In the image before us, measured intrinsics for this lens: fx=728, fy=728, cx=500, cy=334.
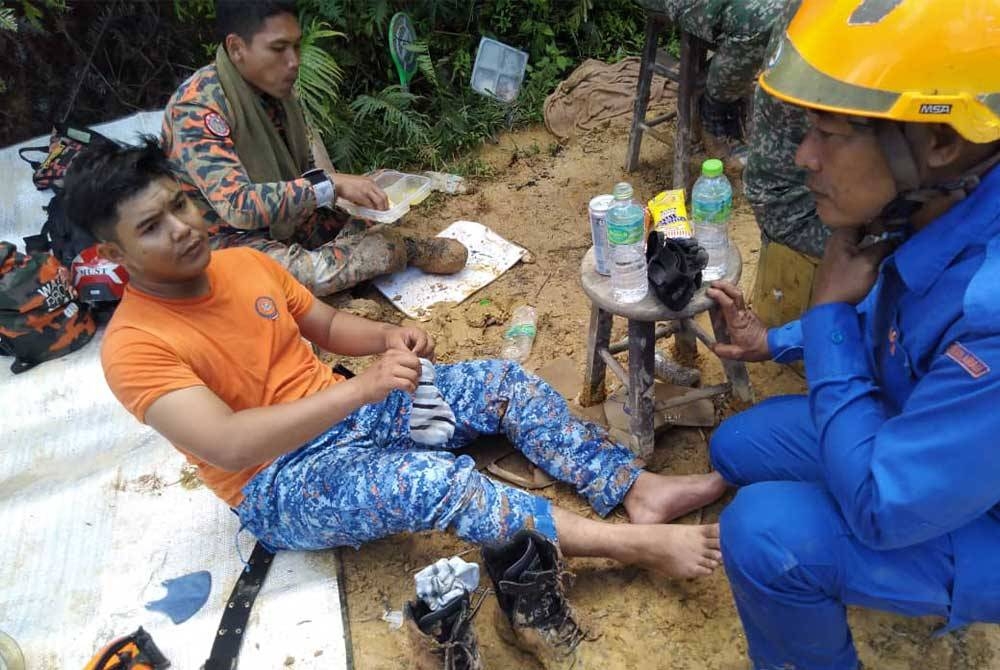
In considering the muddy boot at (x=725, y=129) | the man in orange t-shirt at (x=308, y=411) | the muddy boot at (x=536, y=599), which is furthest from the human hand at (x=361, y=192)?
the muddy boot at (x=536, y=599)

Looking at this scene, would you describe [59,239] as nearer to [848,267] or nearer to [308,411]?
[308,411]

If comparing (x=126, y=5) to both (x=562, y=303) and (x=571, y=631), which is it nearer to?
(x=562, y=303)

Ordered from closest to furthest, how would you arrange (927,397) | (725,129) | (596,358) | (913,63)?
(913,63)
(927,397)
(596,358)
(725,129)

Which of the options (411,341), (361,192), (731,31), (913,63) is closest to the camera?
(913,63)

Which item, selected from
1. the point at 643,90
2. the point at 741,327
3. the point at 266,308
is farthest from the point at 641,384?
the point at 643,90

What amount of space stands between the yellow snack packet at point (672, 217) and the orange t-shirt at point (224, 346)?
47.5 inches

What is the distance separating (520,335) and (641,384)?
40.3 inches

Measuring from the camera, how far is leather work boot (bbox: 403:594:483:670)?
6.37 ft

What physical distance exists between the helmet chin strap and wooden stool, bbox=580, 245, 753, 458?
878mm

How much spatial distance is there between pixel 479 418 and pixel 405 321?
4.04ft

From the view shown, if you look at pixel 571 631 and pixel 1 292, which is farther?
pixel 1 292

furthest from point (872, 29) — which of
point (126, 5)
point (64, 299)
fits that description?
point (126, 5)

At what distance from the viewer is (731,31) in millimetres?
3379

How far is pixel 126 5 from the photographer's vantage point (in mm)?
4980
